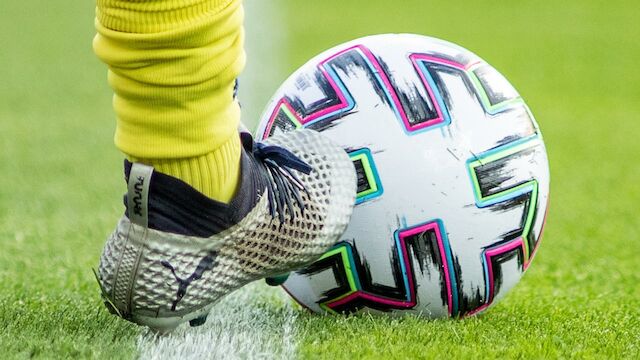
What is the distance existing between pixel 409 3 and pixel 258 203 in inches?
399

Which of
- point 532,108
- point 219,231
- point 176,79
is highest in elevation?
point 176,79

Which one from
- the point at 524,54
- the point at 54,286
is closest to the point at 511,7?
the point at 524,54

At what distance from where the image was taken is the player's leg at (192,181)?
7.13 feet

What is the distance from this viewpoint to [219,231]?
236cm

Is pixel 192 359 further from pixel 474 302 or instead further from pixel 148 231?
pixel 474 302

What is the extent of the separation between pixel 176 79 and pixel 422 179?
0.73 m

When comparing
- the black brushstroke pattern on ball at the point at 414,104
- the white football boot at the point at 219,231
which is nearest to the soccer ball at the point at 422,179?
the black brushstroke pattern on ball at the point at 414,104

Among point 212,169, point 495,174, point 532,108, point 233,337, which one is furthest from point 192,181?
point 532,108

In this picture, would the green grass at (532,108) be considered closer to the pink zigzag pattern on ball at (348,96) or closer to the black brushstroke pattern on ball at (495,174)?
the black brushstroke pattern on ball at (495,174)

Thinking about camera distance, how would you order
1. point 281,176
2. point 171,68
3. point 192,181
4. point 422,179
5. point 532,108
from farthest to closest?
point 532,108 < point 422,179 < point 281,176 < point 192,181 < point 171,68

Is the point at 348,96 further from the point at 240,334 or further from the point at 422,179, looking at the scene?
the point at 240,334

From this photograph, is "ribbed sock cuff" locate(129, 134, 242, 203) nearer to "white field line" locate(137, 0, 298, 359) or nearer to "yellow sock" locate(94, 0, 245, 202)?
"yellow sock" locate(94, 0, 245, 202)

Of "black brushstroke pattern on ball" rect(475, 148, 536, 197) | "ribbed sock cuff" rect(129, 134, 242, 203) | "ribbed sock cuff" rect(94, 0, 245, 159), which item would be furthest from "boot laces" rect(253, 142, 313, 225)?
"black brushstroke pattern on ball" rect(475, 148, 536, 197)

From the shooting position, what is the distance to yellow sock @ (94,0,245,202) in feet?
7.06
